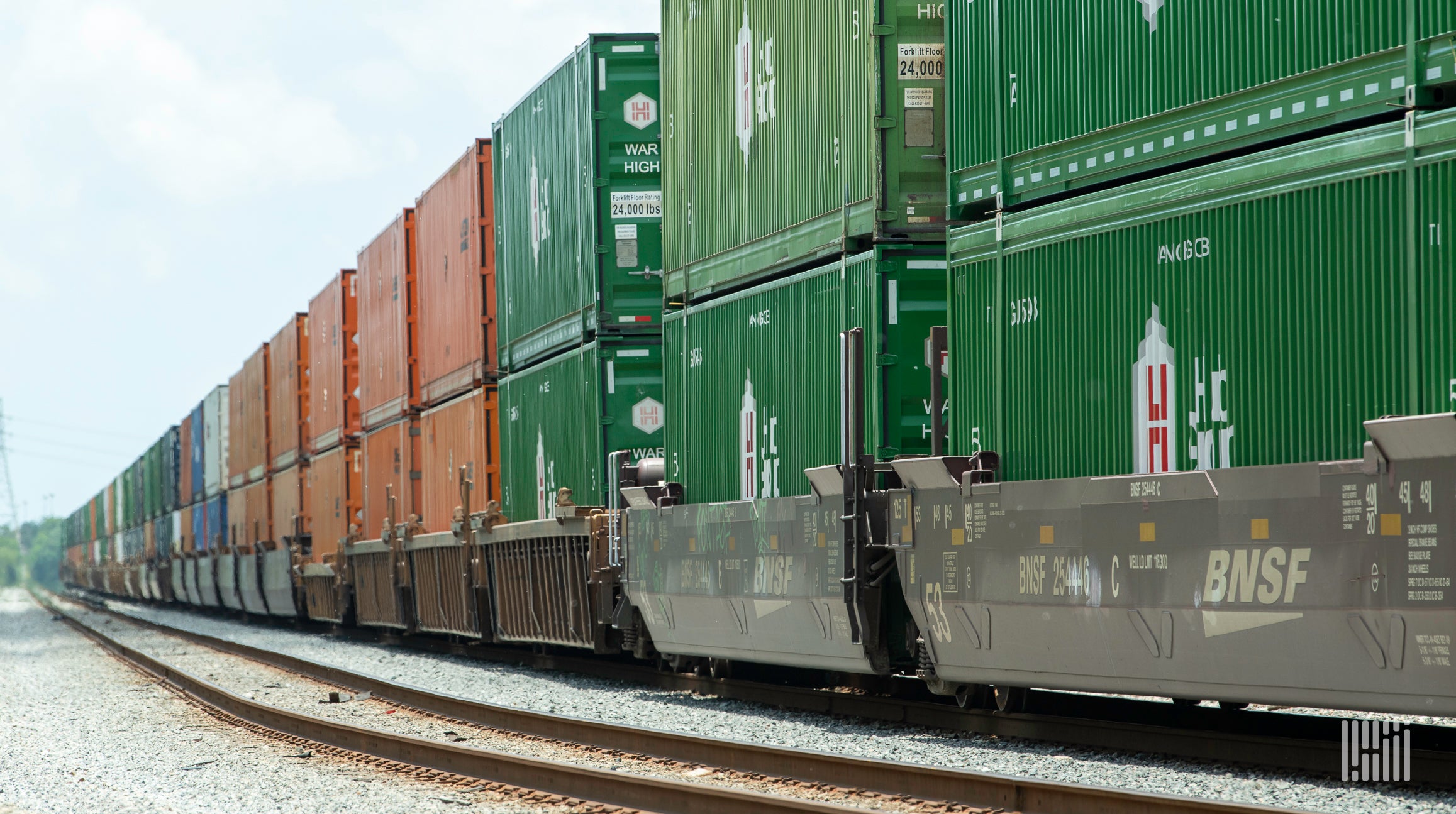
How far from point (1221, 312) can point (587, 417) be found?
9.57 meters

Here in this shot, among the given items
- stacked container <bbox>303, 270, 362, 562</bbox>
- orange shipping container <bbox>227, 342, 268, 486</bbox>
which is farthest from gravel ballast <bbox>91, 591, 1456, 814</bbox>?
orange shipping container <bbox>227, 342, 268, 486</bbox>

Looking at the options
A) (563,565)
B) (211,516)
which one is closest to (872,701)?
(563,565)

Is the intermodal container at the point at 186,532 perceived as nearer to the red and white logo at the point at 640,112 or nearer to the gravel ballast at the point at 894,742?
the gravel ballast at the point at 894,742

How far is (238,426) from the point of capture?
142ft

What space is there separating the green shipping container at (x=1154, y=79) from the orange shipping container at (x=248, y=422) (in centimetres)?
3186

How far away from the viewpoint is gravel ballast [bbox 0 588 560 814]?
29.3 ft

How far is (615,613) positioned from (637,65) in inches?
234

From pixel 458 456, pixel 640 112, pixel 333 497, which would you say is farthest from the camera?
pixel 333 497

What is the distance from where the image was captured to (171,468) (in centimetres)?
5803

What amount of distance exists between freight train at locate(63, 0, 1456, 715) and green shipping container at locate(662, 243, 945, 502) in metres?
0.03

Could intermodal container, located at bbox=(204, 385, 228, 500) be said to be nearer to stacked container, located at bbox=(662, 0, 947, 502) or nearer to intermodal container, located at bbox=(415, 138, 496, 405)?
intermodal container, located at bbox=(415, 138, 496, 405)

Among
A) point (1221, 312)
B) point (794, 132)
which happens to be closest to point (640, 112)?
point (794, 132)

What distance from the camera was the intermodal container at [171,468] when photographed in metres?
56.5

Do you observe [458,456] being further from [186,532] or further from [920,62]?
[186,532]
